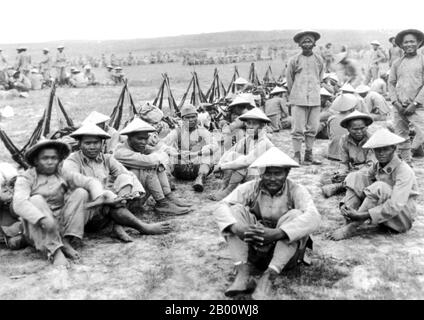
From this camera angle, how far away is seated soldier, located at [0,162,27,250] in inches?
181

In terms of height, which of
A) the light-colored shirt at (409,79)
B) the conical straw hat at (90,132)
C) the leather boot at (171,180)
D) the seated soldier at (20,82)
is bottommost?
the leather boot at (171,180)

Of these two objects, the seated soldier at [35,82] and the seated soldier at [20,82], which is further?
the seated soldier at [35,82]

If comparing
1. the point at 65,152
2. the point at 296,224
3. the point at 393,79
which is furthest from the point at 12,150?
the point at 393,79

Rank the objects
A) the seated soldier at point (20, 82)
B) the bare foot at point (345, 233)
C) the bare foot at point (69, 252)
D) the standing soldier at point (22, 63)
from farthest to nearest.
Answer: the standing soldier at point (22, 63) → the seated soldier at point (20, 82) → the bare foot at point (345, 233) → the bare foot at point (69, 252)

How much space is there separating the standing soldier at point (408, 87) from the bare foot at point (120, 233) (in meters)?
4.61

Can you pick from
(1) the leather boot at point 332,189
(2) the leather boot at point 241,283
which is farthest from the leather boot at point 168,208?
(2) the leather boot at point 241,283

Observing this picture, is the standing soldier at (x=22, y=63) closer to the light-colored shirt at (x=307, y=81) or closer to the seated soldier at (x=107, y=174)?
the light-colored shirt at (x=307, y=81)

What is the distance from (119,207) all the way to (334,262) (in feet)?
7.20

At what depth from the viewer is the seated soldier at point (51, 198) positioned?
4211 millimetres

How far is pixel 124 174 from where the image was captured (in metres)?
5.11

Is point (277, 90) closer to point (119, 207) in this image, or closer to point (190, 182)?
point (190, 182)

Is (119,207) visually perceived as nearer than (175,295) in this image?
No

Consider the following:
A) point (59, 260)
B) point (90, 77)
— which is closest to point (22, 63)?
point (90, 77)
